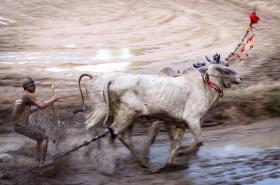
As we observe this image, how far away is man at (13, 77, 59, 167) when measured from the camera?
9.16 metres

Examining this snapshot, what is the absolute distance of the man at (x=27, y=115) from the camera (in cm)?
916

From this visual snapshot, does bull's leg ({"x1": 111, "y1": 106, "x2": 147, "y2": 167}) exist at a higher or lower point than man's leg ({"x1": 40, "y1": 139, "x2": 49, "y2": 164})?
higher

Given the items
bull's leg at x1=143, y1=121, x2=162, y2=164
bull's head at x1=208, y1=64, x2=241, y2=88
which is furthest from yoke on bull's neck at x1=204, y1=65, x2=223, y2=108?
bull's leg at x1=143, y1=121, x2=162, y2=164

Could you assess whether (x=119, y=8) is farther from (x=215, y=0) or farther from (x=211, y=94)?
(x=211, y=94)

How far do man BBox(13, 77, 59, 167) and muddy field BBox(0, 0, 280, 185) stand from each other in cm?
41

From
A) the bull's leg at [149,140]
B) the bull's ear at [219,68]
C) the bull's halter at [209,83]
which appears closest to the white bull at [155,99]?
the bull's halter at [209,83]

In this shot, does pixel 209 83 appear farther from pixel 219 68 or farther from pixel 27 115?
pixel 27 115

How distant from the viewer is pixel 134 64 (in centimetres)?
1756

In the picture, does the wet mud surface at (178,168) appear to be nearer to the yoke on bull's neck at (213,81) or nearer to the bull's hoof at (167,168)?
→ the bull's hoof at (167,168)

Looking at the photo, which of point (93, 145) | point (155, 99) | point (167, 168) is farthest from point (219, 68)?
point (93, 145)

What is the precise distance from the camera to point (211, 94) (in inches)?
387

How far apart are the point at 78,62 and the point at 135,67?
1.79 metres

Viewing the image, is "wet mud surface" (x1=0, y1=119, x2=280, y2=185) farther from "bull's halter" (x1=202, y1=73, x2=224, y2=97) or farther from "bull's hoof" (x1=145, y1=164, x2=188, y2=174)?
"bull's halter" (x1=202, y1=73, x2=224, y2=97)

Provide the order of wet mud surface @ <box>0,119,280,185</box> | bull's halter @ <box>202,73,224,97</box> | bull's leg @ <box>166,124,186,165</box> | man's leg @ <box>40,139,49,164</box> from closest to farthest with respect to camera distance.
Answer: wet mud surface @ <box>0,119,280,185</box>, man's leg @ <box>40,139,49,164</box>, bull's leg @ <box>166,124,186,165</box>, bull's halter @ <box>202,73,224,97</box>
